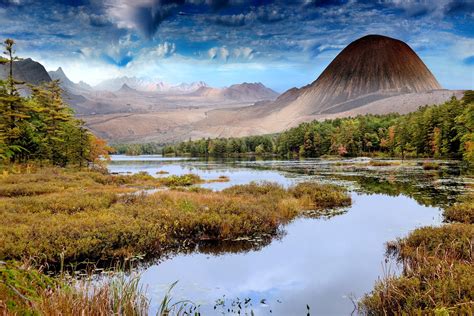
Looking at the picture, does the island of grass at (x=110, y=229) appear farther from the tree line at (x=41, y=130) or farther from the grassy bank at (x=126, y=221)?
the tree line at (x=41, y=130)

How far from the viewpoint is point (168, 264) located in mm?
15336

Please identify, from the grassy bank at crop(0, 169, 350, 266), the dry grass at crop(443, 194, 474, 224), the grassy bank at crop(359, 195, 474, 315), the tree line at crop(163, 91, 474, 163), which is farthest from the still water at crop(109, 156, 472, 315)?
the tree line at crop(163, 91, 474, 163)

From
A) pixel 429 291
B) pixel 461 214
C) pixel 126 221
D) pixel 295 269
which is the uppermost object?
pixel 429 291

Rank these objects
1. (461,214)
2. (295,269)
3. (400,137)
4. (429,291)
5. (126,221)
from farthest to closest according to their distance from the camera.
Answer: (400,137) < (461,214) < (126,221) < (295,269) < (429,291)

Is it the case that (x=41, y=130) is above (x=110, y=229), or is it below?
above

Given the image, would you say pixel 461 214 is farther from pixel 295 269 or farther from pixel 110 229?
pixel 110 229

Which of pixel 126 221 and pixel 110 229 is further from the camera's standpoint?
pixel 126 221

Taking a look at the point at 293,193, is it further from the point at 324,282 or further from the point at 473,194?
the point at 324,282

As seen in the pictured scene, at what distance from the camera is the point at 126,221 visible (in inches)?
728

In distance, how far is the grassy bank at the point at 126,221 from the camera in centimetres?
1502

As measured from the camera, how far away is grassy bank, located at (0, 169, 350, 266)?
15.0 m

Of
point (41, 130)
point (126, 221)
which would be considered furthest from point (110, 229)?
point (41, 130)

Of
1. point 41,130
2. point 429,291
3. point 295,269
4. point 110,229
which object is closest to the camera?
point 429,291

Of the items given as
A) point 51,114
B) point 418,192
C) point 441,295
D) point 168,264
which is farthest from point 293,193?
point 51,114
